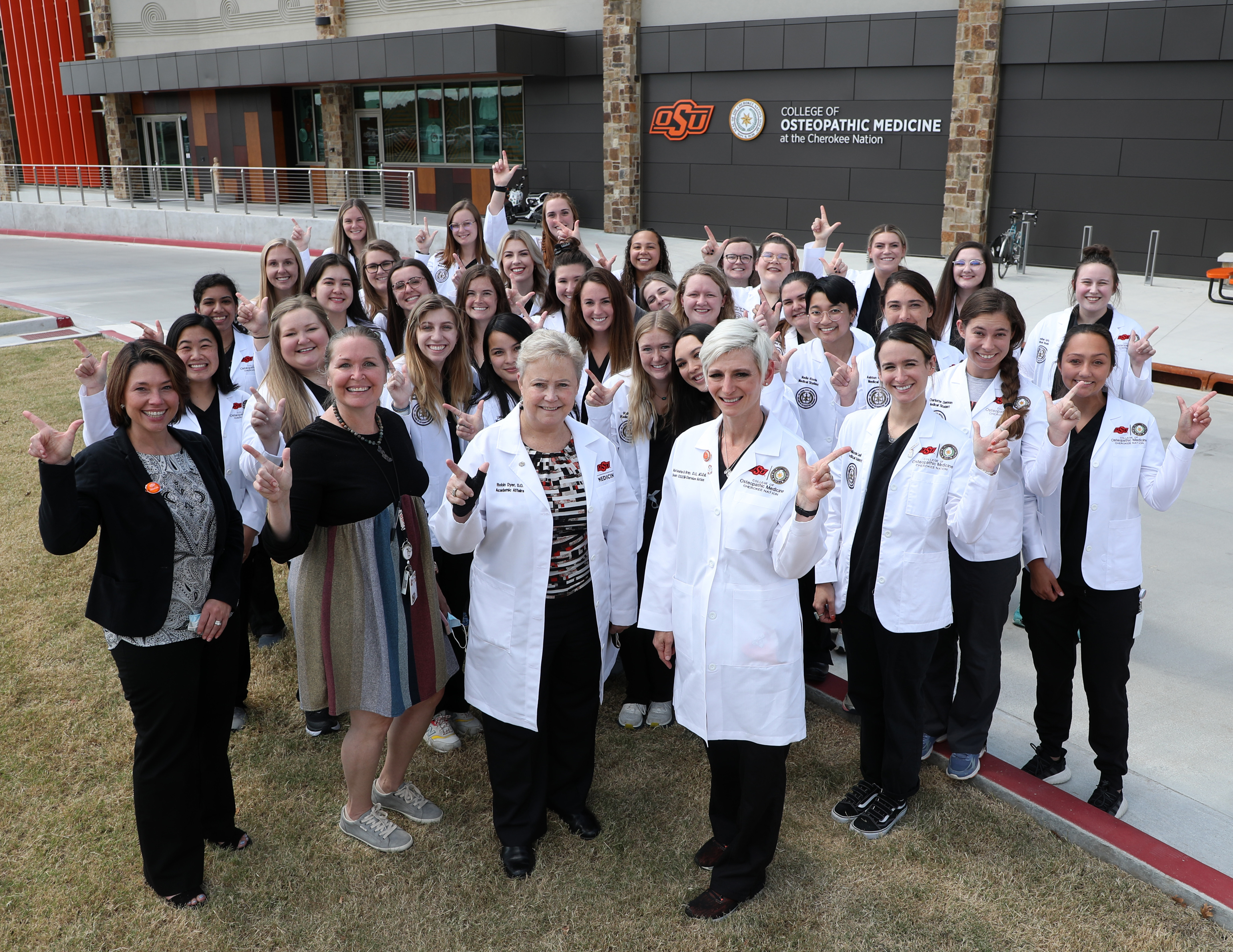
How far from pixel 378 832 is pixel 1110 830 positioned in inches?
119

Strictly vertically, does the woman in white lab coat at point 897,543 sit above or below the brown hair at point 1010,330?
below

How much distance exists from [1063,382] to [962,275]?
5.99 ft

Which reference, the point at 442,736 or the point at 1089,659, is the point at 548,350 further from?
the point at 1089,659

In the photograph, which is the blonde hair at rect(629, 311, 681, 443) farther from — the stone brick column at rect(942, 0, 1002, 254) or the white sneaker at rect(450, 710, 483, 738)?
the stone brick column at rect(942, 0, 1002, 254)

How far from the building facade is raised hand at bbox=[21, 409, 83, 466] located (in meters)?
18.2

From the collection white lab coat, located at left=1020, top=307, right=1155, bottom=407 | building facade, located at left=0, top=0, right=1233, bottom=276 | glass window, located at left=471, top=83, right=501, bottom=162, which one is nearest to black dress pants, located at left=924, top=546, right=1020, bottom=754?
white lab coat, located at left=1020, top=307, right=1155, bottom=407

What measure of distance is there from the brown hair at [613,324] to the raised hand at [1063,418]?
214cm

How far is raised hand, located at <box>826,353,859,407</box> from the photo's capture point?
4703 millimetres

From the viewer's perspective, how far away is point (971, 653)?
4.14 metres

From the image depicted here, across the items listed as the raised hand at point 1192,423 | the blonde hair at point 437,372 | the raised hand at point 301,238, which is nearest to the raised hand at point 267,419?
the blonde hair at point 437,372

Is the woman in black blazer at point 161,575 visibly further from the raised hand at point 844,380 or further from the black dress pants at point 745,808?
the raised hand at point 844,380

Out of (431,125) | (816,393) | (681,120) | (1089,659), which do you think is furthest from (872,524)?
(431,125)

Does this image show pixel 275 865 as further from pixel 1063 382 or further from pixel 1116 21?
pixel 1116 21

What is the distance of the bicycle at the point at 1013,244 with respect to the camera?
17.4m
